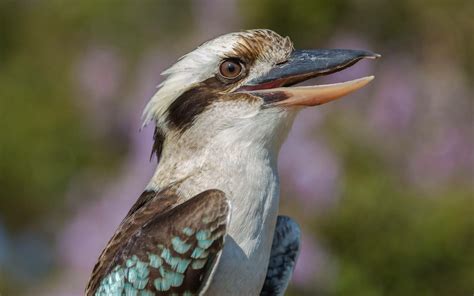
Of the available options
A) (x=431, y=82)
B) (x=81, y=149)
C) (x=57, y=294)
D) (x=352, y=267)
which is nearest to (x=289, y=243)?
(x=352, y=267)

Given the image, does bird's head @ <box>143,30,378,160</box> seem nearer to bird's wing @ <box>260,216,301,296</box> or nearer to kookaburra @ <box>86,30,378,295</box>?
kookaburra @ <box>86,30,378,295</box>

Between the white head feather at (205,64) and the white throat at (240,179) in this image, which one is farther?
the white head feather at (205,64)

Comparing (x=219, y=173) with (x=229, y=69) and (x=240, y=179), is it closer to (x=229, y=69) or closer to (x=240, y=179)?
(x=240, y=179)

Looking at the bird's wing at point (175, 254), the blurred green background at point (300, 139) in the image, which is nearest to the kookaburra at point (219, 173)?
the bird's wing at point (175, 254)

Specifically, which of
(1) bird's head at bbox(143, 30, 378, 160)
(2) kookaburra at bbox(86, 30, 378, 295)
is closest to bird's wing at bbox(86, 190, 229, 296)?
(2) kookaburra at bbox(86, 30, 378, 295)

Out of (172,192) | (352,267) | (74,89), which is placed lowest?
(352,267)

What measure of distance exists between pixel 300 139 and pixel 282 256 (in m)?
2.40

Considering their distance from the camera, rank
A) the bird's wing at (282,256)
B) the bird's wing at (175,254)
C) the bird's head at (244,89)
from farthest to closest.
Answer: the bird's wing at (282,256) < the bird's head at (244,89) < the bird's wing at (175,254)

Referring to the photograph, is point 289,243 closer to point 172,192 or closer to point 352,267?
point 172,192

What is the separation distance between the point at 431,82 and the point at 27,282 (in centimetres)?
282

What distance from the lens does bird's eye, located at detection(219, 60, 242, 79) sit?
12.5ft

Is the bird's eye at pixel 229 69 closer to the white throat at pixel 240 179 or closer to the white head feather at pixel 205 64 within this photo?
the white head feather at pixel 205 64

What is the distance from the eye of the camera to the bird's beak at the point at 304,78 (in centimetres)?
376

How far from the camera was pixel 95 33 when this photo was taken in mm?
9523
